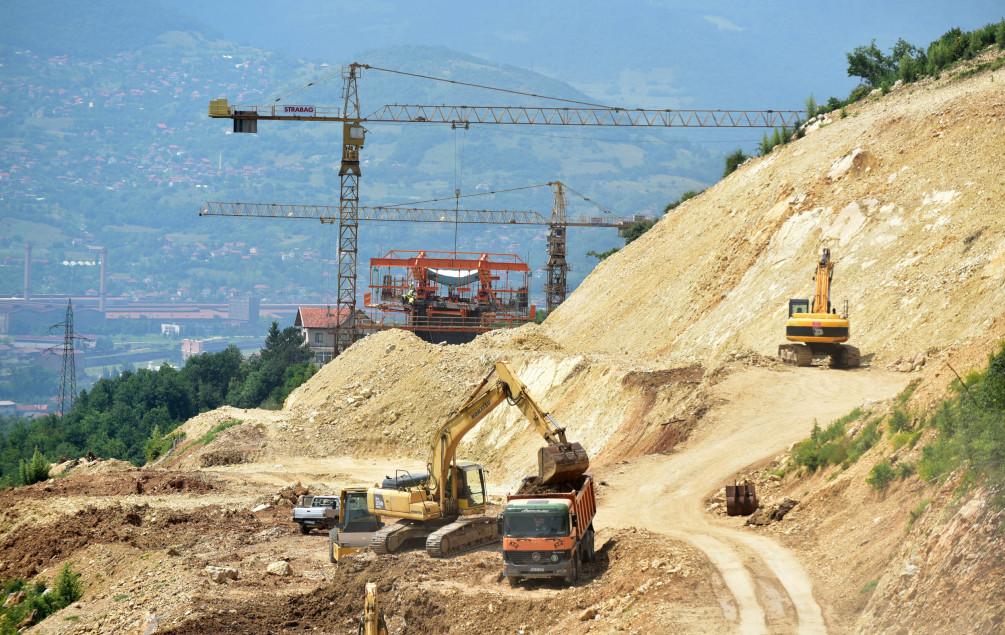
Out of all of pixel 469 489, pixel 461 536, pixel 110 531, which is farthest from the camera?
pixel 110 531

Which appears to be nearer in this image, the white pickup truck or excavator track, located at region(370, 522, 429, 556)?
excavator track, located at region(370, 522, 429, 556)

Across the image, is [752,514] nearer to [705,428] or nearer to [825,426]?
[825,426]

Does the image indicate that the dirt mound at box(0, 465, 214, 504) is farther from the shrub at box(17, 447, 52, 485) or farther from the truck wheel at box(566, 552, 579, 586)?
the truck wheel at box(566, 552, 579, 586)

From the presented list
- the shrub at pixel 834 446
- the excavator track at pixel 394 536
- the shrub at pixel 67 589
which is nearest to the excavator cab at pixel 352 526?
the excavator track at pixel 394 536

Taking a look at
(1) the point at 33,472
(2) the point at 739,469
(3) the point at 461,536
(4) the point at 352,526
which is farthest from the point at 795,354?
(1) the point at 33,472

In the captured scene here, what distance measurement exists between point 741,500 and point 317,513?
13675 mm

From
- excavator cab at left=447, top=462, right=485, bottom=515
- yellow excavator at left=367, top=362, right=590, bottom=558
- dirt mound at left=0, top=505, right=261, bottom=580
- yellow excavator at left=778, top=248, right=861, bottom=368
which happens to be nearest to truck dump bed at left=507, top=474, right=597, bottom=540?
yellow excavator at left=367, top=362, right=590, bottom=558

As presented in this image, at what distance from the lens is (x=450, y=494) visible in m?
36.9

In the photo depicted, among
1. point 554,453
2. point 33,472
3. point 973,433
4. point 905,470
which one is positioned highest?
point 973,433

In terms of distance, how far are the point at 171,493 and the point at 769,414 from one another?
23854mm

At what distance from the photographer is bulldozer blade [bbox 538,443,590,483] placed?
1292 inches

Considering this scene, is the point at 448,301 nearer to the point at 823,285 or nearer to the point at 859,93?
the point at 859,93

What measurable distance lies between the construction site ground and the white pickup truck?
2.70ft

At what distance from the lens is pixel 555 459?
108 ft
